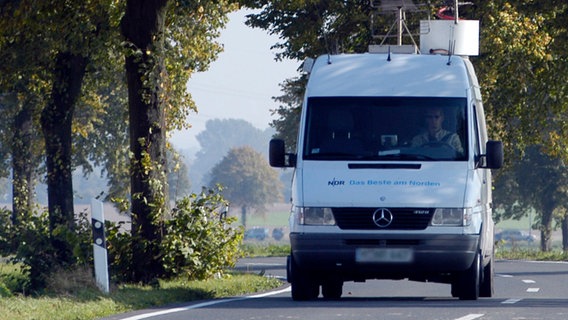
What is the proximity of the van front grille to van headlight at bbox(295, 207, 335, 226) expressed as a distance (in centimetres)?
8

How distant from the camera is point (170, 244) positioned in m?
19.3

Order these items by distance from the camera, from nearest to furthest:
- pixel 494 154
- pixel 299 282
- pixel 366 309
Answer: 1. pixel 366 309
2. pixel 494 154
3. pixel 299 282

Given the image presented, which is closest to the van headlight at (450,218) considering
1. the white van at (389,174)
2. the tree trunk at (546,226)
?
the white van at (389,174)

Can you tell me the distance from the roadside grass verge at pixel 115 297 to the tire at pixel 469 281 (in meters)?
3.23

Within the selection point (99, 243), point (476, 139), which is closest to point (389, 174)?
point (476, 139)

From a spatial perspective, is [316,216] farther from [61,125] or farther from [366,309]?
[61,125]

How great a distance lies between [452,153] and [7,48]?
12877 mm

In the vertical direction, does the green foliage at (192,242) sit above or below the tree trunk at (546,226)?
above

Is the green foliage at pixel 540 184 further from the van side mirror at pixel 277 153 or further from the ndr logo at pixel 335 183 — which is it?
the ndr logo at pixel 335 183

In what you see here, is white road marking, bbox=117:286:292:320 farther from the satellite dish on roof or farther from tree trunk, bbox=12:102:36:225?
tree trunk, bbox=12:102:36:225

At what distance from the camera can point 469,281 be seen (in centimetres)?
1628

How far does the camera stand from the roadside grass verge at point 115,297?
544 inches

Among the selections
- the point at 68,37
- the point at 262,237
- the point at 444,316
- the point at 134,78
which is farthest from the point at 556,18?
the point at 262,237

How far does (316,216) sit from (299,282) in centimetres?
111
